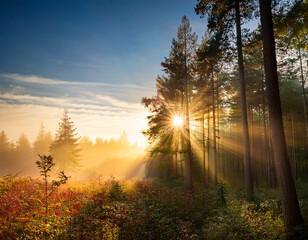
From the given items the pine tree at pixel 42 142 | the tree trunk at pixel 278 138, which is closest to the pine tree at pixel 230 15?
the tree trunk at pixel 278 138

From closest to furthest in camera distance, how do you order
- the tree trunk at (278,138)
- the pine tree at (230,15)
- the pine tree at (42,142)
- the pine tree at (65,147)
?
the tree trunk at (278,138)
the pine tree at (230,15)
the pine tree at (65,147)
the pine tree at (42,142)

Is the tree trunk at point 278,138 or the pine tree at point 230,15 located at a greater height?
the pine tree at point 230,15

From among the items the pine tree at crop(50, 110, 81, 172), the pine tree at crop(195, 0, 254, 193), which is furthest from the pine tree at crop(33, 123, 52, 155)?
the pine tree at crop(195, 0, 254, 193)

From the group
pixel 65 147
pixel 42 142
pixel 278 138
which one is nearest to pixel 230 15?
pixel 278 138

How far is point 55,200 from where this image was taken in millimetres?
8328

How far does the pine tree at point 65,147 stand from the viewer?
95.5ft

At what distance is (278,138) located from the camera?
605 centimetres

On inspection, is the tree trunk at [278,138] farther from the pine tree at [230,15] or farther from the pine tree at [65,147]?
the pine tree at [65,147]

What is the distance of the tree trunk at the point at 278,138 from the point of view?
5793mm

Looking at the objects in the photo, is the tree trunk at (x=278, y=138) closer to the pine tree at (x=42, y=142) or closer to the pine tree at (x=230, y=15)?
the pine tree at (x=230, y=15)

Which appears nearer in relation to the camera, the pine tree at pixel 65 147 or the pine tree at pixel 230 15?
the pine tree at pixel 230 15

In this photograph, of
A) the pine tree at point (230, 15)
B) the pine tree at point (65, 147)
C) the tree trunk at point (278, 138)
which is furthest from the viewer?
the pine tree at point (65, 147)

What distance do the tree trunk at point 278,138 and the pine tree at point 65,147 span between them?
30581 mm

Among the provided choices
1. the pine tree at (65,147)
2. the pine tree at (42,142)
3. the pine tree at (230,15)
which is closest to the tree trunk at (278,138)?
the pine tree at (230,15)
